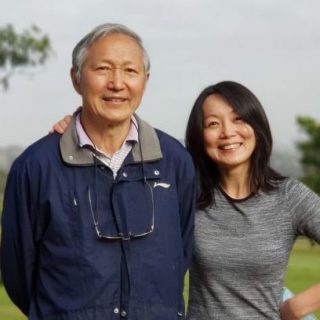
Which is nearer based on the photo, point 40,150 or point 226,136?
point 40,150

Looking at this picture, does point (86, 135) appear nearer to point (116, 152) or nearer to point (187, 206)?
point (116, 152)

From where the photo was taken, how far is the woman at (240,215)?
3.60 m

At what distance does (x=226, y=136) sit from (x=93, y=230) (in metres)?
0.69

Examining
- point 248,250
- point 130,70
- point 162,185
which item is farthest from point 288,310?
point 130,70

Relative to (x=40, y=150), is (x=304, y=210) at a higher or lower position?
lower

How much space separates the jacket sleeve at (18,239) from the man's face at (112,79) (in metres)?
0.34

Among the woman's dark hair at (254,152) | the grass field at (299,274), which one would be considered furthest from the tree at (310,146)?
the woman's dark hair at (254,152)

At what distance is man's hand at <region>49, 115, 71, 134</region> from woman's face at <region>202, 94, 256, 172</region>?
21.2 inches

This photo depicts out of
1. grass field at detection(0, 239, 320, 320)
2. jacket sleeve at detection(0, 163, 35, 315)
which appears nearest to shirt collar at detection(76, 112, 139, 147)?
jacket sleeve at detection(0, 163, 35, 315)

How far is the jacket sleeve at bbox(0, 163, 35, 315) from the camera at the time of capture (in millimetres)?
3404

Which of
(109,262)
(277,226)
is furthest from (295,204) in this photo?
→ (109,262)

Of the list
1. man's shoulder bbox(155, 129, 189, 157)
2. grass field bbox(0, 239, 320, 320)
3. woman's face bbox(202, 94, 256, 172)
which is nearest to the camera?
man's shoulder bbox(155, 129, 189, 157)

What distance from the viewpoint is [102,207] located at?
11.0ft

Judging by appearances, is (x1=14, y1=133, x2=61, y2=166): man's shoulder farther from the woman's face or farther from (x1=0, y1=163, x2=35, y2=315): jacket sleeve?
the woman's face
